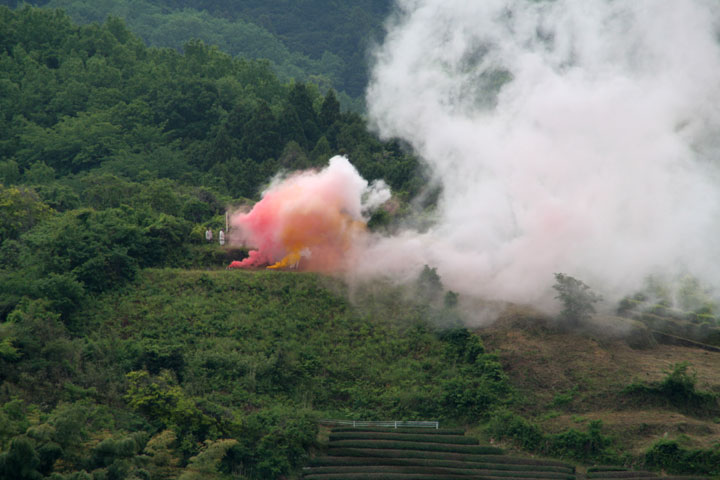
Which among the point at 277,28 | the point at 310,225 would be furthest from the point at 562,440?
the point at 277,28

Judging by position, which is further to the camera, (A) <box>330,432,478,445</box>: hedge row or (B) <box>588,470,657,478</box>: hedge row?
(A) <box>330,432,478,445</box>: hedge row

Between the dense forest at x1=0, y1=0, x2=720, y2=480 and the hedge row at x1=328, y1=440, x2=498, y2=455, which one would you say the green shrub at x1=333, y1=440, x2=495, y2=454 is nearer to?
the hedge row at x1=328, y1=440, x2=498, y2=455

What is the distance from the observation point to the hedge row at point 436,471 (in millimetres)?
35969

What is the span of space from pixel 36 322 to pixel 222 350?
7.64 m

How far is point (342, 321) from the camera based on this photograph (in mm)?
46812

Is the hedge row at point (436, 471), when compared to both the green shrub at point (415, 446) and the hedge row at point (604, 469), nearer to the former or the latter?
the hedge row at point (604, 469)

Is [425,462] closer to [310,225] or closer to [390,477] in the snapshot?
[390,477]

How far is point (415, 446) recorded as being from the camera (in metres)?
37.8

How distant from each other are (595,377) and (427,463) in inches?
352

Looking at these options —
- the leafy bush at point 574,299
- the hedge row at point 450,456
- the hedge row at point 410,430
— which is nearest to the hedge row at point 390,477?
the hedge row at point 450,456

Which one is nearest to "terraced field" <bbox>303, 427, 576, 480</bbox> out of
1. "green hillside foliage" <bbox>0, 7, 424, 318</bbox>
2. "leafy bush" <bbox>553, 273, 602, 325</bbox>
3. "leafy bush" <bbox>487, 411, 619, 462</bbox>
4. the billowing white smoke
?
"leafy bush" <bbox>487, 411, 619, 462</bbox>

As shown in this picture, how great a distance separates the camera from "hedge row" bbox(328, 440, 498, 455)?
37812mm

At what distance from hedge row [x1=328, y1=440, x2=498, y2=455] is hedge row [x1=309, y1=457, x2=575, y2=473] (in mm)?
707

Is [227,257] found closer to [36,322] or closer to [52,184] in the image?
[36,322]
